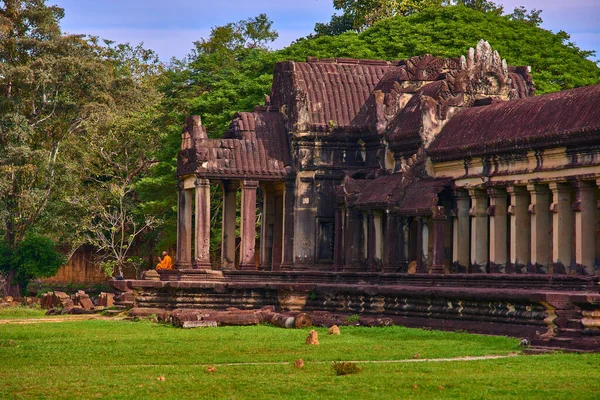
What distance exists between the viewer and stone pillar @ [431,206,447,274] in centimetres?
3606

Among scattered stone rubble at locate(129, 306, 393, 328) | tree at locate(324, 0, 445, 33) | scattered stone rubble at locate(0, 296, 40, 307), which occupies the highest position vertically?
tree at locate(324, 0, 445, 33)

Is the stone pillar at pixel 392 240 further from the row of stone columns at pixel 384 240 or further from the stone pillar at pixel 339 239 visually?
the stone pillar at pixel 339 239

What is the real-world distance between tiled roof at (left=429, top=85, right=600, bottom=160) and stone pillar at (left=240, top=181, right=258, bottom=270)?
6.62 metres

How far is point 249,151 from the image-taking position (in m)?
41.7

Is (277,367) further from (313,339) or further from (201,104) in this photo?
(201,104)

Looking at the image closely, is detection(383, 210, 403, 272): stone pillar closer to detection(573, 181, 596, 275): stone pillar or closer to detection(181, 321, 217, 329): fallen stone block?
detection(181, 321, 217, 329): fallen stone block

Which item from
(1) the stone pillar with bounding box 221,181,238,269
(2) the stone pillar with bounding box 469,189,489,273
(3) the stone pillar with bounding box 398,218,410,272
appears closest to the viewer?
(2) the stone pillar with bounding box 469,189,489,273

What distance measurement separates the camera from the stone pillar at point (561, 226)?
107ft

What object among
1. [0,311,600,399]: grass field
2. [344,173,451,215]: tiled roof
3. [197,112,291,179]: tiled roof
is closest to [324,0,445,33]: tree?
[197,112,291,179]: tiled roof

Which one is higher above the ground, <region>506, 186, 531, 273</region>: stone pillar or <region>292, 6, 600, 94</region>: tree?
<region>292, 6, 600, 94</region>: tree

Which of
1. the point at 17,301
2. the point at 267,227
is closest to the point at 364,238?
the point at 267,227

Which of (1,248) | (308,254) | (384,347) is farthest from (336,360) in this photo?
(1,248)

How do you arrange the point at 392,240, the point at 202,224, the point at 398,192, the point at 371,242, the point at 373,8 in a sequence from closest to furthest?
the point at 398,192 < the point at 392,240 < the point at 371,242 < the point at 202,224 < the point at 373,8

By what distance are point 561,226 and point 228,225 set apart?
552 inches
